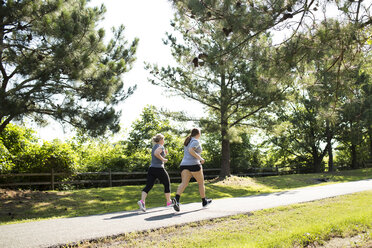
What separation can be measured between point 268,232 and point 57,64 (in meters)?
8.24

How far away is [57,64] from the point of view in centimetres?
1013

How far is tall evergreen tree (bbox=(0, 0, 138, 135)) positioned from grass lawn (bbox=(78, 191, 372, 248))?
6939 mm

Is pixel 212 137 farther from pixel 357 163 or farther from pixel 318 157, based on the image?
pixel 357 163

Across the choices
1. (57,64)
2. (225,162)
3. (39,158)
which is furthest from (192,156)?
(225,162)

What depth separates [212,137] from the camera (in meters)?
24.8

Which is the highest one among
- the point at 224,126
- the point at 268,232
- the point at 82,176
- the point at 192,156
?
the point at 224,126

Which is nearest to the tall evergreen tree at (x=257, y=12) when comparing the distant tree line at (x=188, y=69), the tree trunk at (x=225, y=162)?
the distant tree line at (x=188, y=69)

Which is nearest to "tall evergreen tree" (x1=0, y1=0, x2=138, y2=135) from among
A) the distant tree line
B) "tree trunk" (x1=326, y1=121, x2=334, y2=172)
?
the distant tree line

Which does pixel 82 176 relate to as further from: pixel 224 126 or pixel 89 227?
pixel 89 227

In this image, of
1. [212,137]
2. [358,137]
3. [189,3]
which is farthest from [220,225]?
[358,137]

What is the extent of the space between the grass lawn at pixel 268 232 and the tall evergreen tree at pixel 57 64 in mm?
6939

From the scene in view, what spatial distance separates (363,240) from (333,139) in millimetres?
29368

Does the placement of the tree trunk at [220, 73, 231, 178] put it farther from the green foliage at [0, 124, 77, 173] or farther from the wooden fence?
the green foliage at [0, 124, 77, 173]

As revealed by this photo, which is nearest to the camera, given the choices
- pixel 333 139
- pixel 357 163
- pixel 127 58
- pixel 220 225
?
pixel 220 225
